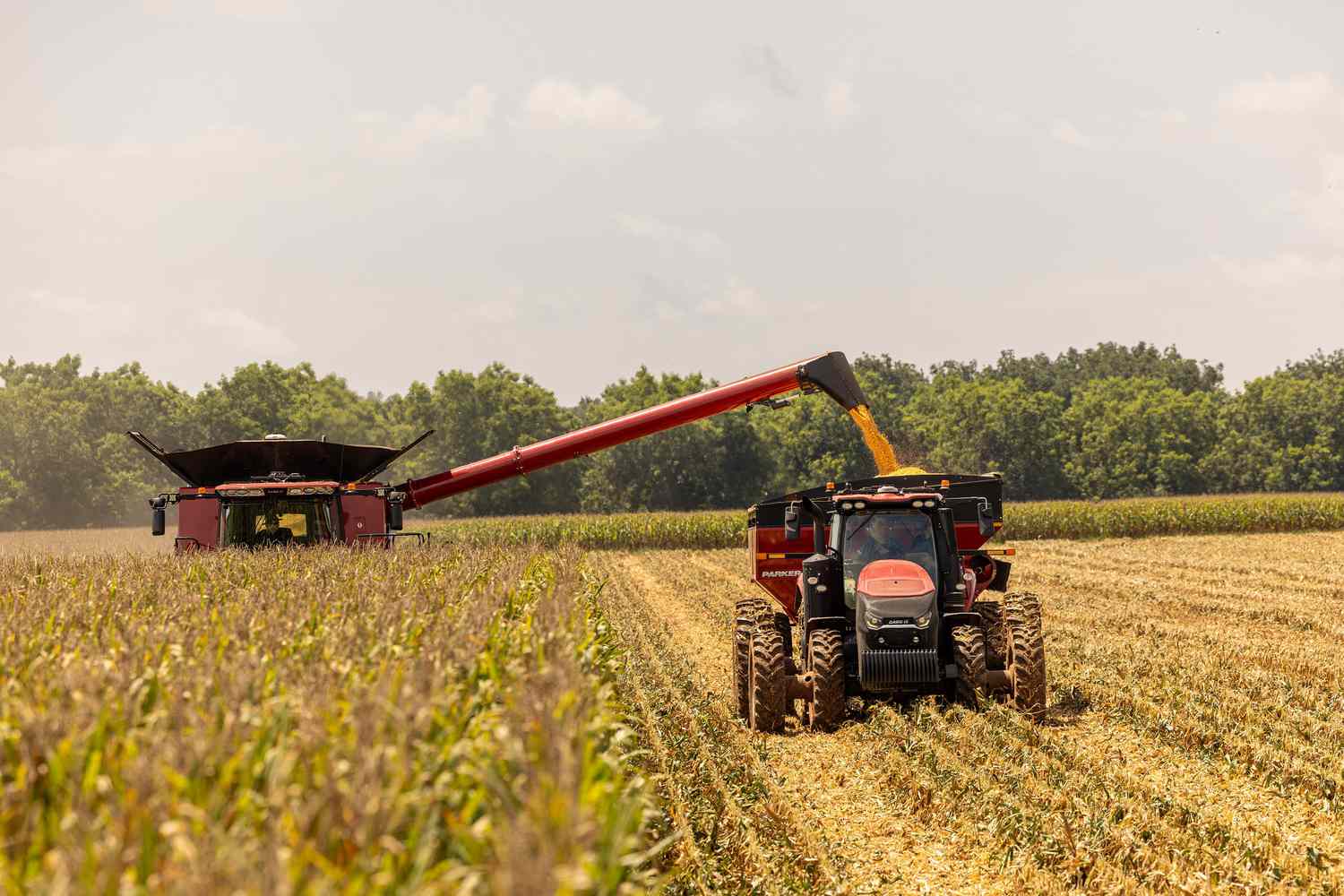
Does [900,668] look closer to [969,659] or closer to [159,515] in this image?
[969,659]

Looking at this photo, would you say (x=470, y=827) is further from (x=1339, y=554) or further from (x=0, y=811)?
(x=1339, y=554)

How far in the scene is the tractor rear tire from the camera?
32.9ft

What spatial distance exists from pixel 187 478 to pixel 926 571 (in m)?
9.58

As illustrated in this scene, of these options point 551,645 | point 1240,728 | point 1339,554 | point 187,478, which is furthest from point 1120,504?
point 551,645

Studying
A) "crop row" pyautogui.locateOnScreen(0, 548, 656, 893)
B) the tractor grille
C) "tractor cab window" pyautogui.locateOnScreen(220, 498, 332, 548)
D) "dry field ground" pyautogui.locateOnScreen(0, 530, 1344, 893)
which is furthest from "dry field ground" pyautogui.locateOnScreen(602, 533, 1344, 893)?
"tractor cab window" pyautogui.locateOnScreen(220, 498, 332, 548)

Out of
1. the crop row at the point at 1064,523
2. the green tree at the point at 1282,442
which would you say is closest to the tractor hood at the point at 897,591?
the crop row at the point at 1064,523

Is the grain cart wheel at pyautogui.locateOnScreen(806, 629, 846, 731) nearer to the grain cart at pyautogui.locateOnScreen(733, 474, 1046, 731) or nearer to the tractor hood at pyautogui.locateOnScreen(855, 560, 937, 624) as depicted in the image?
the grain cart at pyautogui.locateOnScreen(733, 474, 1046, 731)

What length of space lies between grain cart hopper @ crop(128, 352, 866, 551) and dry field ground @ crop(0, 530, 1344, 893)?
172 cm

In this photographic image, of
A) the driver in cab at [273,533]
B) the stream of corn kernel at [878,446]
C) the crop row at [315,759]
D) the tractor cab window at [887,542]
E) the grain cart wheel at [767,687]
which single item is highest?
the stream of corn kernel at [878,446]

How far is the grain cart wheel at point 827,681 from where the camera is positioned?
9.39 metres

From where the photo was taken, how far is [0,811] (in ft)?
10.3

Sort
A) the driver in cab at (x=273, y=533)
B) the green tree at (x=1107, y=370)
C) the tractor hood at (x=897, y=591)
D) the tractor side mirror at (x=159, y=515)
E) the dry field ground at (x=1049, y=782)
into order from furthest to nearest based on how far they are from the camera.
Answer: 1. the green tree at (x=1107, y=370)
2. the driver in cab at (x=273, y=533)
3. the tractor side mirror at (x=159, y=515)
4. the tractor hood at (x=897, y=591)
5. the dry field ground at (x=1049, y=782)

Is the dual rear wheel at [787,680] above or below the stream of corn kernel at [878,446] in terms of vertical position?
below

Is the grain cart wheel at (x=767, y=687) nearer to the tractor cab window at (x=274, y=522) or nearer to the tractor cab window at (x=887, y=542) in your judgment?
the tractor cab window at (x=887, y=542)
